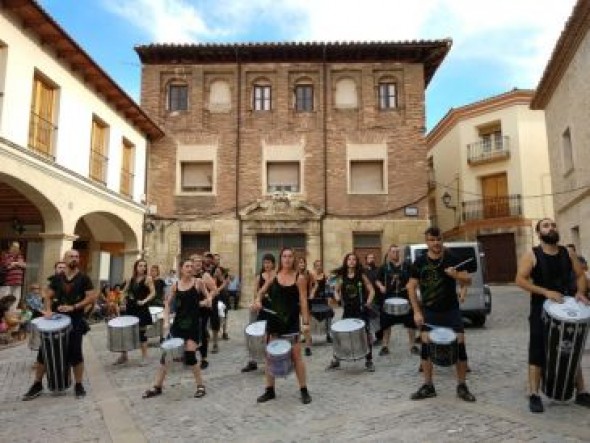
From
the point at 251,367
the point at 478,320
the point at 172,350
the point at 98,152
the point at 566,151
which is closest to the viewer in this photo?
the point at 172,350

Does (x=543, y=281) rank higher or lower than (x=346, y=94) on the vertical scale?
lower

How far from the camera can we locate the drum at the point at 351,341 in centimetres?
721

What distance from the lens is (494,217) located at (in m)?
28.0

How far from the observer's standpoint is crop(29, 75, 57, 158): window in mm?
12617

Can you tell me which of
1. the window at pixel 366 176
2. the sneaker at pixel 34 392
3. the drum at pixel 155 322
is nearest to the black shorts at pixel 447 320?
the sneaker at pixel 34 392

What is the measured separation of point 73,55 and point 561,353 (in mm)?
13318

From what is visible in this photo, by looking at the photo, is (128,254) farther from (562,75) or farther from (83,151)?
(562,75)

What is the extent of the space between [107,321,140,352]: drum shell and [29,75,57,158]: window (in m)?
6.42

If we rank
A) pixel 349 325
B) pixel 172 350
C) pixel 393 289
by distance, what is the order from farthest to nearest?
pixel 393 289 < pixel 349 325 < pixel 172 350

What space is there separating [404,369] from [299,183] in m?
13.4

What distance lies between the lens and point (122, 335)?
8.14 metres

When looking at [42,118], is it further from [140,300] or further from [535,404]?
[535,404]

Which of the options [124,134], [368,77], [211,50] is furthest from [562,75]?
[124,134]

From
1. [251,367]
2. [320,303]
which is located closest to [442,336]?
[251,367]
